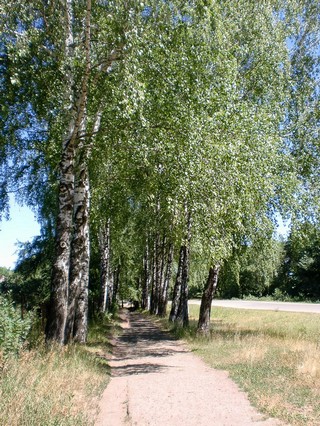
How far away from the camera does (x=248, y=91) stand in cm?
1658

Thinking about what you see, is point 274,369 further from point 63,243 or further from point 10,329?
point 10,329

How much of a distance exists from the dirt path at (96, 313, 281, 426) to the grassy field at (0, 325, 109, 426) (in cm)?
40

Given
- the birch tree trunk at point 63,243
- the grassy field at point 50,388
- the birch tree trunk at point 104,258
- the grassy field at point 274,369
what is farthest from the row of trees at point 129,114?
the birch tree trunk at point 104,258

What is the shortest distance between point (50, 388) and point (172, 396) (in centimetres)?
259

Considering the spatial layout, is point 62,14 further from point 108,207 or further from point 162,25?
point 108,207

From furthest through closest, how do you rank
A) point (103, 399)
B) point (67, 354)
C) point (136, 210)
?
point (136, 210) < point (67, 354) < point (103, 399)

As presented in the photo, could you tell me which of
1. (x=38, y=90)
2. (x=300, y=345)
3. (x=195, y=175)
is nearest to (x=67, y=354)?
(x=195, y=175)

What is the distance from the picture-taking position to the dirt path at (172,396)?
673 centimetres

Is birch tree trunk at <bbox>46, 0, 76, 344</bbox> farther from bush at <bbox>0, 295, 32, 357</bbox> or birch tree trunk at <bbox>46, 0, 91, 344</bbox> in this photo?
bush at <bbox>0, 295, 32, 357</bbox>

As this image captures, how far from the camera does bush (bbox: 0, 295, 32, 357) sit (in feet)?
24.1

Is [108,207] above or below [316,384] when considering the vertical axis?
above

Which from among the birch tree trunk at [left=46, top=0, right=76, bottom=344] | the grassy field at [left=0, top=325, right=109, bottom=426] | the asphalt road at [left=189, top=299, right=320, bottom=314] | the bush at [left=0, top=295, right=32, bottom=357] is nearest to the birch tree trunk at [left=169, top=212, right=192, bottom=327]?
the birch tree trunk at [left=46, top=0, right=76, bottom=344]

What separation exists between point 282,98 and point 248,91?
129 cm

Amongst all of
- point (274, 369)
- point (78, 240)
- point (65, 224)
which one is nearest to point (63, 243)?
point (65, 224)
